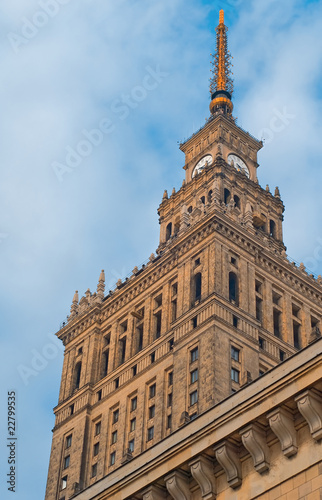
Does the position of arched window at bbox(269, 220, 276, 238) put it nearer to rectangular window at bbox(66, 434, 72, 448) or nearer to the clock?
the clock

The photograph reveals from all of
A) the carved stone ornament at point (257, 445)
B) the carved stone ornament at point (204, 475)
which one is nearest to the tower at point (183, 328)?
the carved stone ornament at point (204, 475)

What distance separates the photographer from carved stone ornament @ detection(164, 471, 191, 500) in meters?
31.6

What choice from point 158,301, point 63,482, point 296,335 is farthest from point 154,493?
point 158,301

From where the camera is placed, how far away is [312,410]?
92.8 feet

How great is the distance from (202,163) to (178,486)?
7803 cm

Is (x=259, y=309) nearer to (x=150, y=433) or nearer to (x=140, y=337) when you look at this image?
(x=140, y=337)

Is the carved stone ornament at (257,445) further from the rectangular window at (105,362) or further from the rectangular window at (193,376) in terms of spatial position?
the rectangular window at (105,362)

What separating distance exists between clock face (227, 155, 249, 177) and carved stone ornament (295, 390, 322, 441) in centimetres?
7842

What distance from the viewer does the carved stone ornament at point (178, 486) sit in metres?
31.6

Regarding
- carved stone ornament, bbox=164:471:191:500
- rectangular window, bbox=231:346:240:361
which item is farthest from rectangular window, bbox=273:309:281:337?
carved stone ornament, bbox=164:471:191:500

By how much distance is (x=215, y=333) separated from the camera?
75562 mm

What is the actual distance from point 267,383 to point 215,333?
44506mm

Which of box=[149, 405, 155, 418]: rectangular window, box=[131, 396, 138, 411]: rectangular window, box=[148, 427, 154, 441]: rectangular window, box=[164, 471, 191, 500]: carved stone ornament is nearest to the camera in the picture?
box=[164, 471, 191, 500]: carved stone ornament

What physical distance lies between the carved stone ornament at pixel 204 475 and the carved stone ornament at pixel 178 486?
73cm
